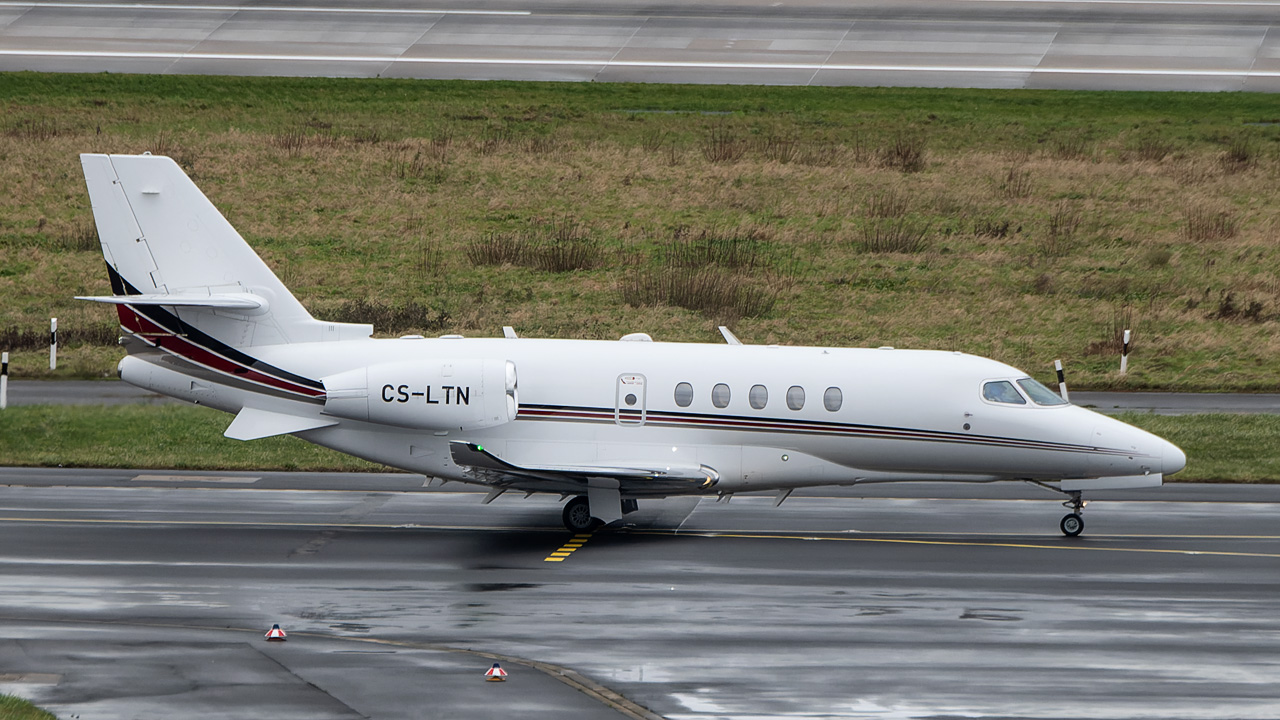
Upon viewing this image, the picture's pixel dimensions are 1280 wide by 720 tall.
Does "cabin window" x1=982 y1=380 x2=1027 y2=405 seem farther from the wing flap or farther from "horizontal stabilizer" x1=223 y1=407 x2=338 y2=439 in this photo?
"horizontal stabilizer" x1=223 y1=407 x2=338 y2=439

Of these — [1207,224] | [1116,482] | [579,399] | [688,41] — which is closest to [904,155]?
[1207,224]

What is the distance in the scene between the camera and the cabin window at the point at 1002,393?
23609 millimetres

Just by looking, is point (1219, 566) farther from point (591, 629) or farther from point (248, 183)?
point (248, 183)

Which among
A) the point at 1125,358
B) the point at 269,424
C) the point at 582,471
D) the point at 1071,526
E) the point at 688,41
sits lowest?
the point at 1071,526

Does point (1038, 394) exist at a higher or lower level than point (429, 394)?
higher

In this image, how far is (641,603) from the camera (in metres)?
19.4

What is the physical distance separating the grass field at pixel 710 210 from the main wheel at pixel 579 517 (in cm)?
1858

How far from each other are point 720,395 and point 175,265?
9.30 meters

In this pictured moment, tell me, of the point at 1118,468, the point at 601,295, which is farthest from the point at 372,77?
the point at 1118,468

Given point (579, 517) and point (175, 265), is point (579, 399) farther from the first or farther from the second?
point (175, 265)

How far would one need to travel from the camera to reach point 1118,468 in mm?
23328

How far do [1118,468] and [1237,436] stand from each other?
392 inches

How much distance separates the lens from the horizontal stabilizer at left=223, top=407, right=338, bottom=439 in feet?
78.2

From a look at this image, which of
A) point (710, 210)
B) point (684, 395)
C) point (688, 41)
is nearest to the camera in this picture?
point (684, 395)
